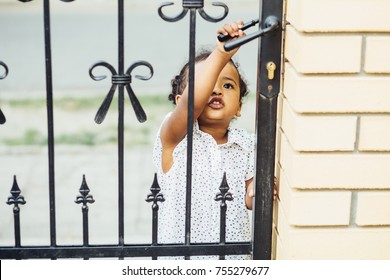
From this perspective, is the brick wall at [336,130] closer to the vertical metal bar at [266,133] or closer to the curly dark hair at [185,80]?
the vertical metal bar at [266,133]

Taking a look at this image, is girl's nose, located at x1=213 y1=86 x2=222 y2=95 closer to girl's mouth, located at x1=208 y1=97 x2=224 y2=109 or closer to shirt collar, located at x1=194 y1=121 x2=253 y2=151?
girl's mouth, located at x1=208 y1=97 x2=224 y2=109

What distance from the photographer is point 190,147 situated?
232cm

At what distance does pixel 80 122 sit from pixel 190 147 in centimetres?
580

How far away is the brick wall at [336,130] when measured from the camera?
2020 mm

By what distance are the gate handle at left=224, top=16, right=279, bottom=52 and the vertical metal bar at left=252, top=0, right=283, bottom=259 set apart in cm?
2

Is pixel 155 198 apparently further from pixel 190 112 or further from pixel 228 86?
pixel 228 86

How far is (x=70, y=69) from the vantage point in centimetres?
1158

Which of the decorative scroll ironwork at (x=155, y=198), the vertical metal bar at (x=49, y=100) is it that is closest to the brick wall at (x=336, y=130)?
the decorative scroll ironwork at (x=155, y=198)

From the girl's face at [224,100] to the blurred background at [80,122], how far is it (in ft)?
1.41

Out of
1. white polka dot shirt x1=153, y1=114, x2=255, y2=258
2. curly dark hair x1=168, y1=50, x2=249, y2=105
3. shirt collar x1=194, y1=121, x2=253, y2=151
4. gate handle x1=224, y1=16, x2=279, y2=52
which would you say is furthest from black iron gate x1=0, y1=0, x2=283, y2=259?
curly dark hair x1=168, y1=50, x2=249, y2=105

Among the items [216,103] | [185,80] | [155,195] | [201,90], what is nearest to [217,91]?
[216,103]

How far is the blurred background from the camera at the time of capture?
553 centimetres

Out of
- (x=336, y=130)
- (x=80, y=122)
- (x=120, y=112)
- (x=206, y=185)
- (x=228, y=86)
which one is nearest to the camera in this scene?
(x=336, y=130)
